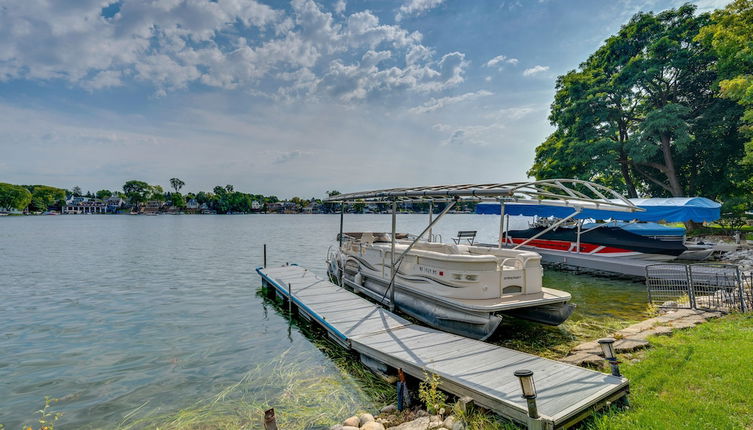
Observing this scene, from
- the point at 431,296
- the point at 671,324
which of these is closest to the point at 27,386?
the point at 431,296

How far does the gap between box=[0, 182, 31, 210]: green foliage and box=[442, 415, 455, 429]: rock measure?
179168mm

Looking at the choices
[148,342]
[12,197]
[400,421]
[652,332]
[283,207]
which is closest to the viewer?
[400,421]

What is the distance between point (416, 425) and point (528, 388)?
1.78 m

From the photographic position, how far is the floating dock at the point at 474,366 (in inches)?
177

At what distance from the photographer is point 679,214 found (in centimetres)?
1526

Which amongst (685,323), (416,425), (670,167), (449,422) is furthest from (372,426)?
(670,167)

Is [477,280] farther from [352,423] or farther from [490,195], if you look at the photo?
[352,423]

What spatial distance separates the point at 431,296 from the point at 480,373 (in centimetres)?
358

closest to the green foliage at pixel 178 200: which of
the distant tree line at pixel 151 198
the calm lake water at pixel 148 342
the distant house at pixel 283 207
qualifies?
the distant tree line at pixel 151 198

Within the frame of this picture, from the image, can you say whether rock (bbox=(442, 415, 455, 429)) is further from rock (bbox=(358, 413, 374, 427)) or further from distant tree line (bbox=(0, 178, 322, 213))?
distant tree line (bbox=(0, 178, 322, 213))

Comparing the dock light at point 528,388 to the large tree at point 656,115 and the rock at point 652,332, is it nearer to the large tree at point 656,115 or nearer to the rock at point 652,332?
the rock at point 652,332

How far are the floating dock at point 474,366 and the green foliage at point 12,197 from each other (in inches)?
6837

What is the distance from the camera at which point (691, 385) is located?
15.8 feet

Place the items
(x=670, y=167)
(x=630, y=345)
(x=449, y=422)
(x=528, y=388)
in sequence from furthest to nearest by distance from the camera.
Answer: (x=670, y=167), (x=630, y=345), (x=449, y=422), (x=528, y=388)
